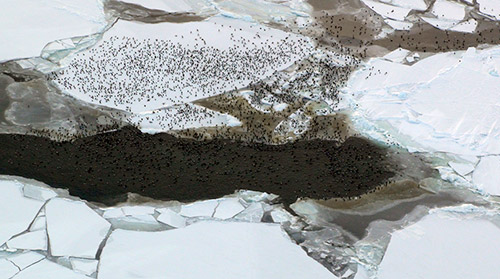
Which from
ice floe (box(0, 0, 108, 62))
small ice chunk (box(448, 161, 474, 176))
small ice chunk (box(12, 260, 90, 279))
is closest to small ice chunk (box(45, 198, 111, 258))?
small ice chunk (box(12, 260, 90, 279))

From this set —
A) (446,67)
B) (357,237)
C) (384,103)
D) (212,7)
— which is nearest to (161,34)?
(212,7)

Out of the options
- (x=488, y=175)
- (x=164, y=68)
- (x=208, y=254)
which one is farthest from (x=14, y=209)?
(x=488, y=175)

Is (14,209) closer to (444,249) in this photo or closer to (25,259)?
(25,259)

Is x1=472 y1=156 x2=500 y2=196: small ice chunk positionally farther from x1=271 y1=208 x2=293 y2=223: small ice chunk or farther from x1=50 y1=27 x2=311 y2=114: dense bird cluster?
x1=50 y1=27 x2=311 y2=114: dense bird cluster

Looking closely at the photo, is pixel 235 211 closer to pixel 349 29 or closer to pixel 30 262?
pixel 30 262

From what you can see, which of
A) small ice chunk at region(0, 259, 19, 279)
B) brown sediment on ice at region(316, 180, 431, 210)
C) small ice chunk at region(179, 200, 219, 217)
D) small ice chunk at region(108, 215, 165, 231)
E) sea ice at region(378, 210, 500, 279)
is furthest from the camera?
brown sediment on ice at region(316, 180, 431, 210)
